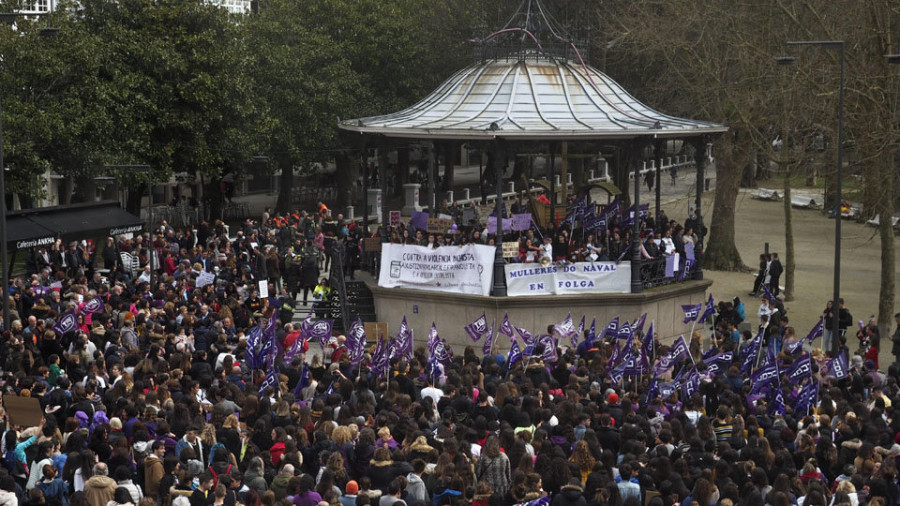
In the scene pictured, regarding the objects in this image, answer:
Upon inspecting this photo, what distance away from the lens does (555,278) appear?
91.7 feet

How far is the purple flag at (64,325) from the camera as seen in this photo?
22125mm

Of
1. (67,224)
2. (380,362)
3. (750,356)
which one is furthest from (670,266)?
(67,224)

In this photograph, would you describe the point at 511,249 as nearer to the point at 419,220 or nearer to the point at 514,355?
the point at 419,220

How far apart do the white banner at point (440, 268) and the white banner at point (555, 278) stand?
58 cm

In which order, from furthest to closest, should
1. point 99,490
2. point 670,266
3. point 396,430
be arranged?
point 670,266, point 396,430, point 99,490

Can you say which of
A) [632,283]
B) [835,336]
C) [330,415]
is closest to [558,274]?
[632,283]

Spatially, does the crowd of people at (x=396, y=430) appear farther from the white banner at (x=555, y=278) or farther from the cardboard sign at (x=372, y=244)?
the cardboard sign at (x=372, y=244)

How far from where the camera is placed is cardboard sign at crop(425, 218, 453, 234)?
30797mm

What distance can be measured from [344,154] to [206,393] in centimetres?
3571

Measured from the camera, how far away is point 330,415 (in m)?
16.3

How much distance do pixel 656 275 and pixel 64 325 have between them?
13636 millimetres

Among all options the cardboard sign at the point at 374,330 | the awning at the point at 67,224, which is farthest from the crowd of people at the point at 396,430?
the awning at the point at 67,224

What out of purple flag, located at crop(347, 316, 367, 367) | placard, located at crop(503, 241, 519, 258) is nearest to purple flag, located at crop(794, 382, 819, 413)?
purple flag, located at crop(347, 316, 367, 367)

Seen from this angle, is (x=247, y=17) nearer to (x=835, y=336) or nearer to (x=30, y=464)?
(x=835, y=336)
